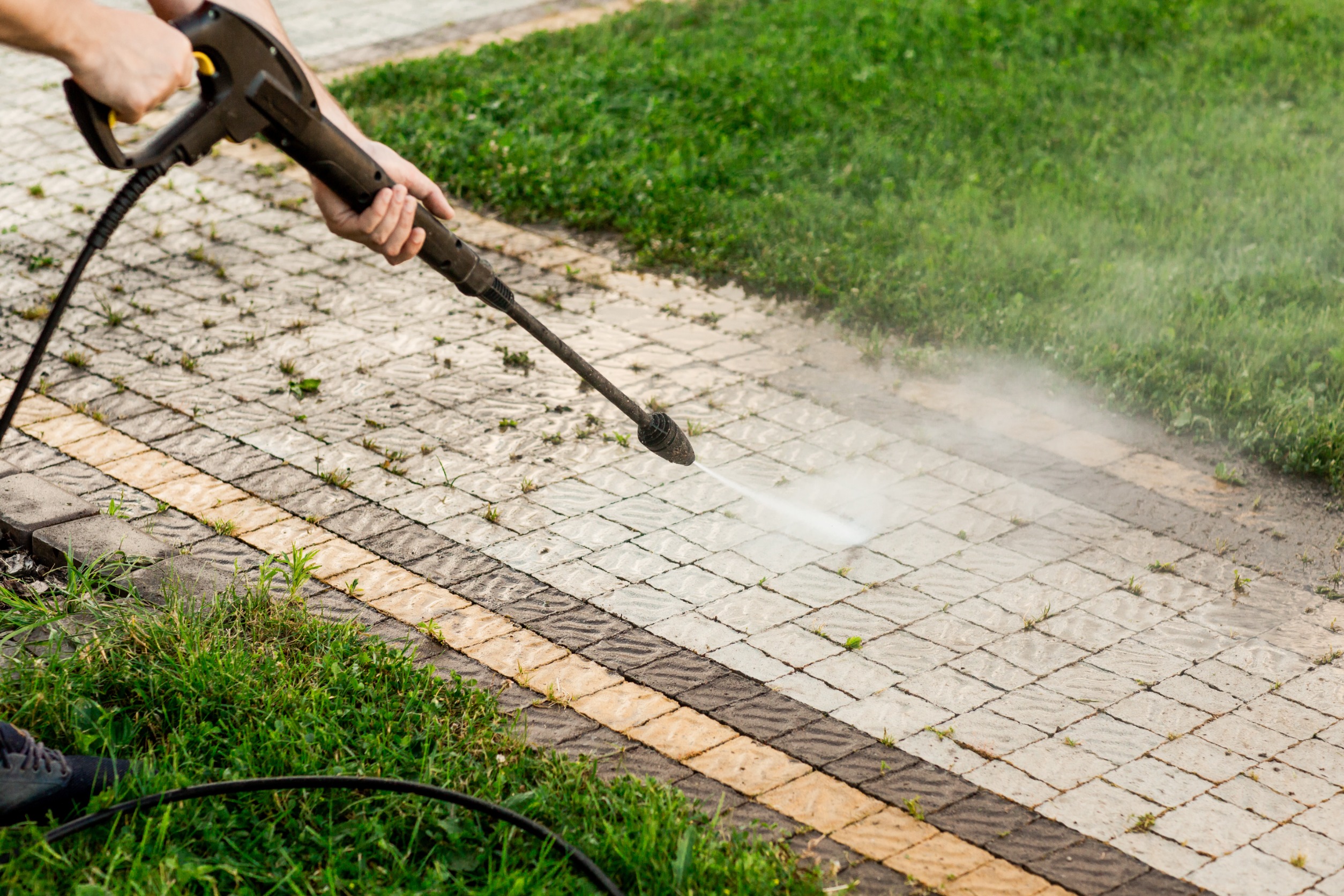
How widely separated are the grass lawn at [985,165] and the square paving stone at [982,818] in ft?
8.20

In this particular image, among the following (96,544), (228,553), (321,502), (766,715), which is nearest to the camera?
(766,715)

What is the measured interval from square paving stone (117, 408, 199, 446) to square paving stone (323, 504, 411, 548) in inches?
30.3

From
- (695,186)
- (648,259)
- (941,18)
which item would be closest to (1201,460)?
(648,259)

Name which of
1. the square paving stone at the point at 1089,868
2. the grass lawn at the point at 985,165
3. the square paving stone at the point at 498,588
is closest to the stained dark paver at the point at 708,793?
the square paving stone at the point at 1089,868

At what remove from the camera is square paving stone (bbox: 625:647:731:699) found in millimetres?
4180

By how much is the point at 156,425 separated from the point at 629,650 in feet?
8.00

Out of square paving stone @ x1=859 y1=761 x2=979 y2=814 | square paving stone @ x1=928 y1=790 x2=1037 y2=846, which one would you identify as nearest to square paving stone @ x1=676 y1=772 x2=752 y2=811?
square paving stone @ x1=859 y1=761 x2=979 y2=814

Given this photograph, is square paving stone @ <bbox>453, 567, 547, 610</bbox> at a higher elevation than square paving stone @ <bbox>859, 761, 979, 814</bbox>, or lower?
higher

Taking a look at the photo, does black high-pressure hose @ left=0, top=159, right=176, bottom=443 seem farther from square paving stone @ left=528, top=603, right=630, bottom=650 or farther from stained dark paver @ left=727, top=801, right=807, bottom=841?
stained dark paver @ left=727, top=801, right=807, bottom=841

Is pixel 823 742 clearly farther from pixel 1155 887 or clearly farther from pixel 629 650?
pixel 1155 887

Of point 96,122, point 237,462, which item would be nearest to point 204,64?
point 96,122

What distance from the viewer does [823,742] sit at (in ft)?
13.0

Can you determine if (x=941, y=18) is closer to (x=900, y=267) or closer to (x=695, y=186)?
A: (x=695, y=186)

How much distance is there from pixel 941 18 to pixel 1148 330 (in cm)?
518
